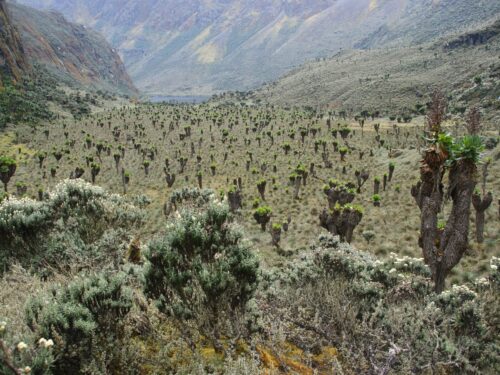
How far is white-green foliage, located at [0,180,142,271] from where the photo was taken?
12.2m

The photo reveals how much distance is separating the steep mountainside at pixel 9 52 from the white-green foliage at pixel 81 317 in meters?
93.3

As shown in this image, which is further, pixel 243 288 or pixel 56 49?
pixel 56 49

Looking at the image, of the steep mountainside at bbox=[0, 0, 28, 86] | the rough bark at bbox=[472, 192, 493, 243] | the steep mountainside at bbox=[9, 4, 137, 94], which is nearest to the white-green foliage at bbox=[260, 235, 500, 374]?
the rough bark at bbox=[472, 192, 493, 243]

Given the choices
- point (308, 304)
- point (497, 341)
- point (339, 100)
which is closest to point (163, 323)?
point (308, 304)

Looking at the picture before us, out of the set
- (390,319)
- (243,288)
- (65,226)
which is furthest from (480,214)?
(65,226)

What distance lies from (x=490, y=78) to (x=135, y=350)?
3463 inches

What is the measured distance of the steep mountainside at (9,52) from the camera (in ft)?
281

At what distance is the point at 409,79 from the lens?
9612 cm

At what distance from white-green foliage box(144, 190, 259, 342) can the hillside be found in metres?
67.8

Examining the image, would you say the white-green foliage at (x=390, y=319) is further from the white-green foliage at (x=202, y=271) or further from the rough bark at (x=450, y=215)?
the rough bark at (x=450, y=215)

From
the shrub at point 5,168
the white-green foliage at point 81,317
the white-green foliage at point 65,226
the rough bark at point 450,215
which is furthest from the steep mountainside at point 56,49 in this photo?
the white-green foliage at point 81,317

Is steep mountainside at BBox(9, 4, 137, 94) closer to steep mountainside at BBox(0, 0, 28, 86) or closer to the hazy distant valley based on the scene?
steep mountainside at BBox(0, 0, 28, 86)

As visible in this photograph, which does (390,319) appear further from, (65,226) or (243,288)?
(65,226)

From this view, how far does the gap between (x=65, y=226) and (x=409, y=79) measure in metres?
98.8
